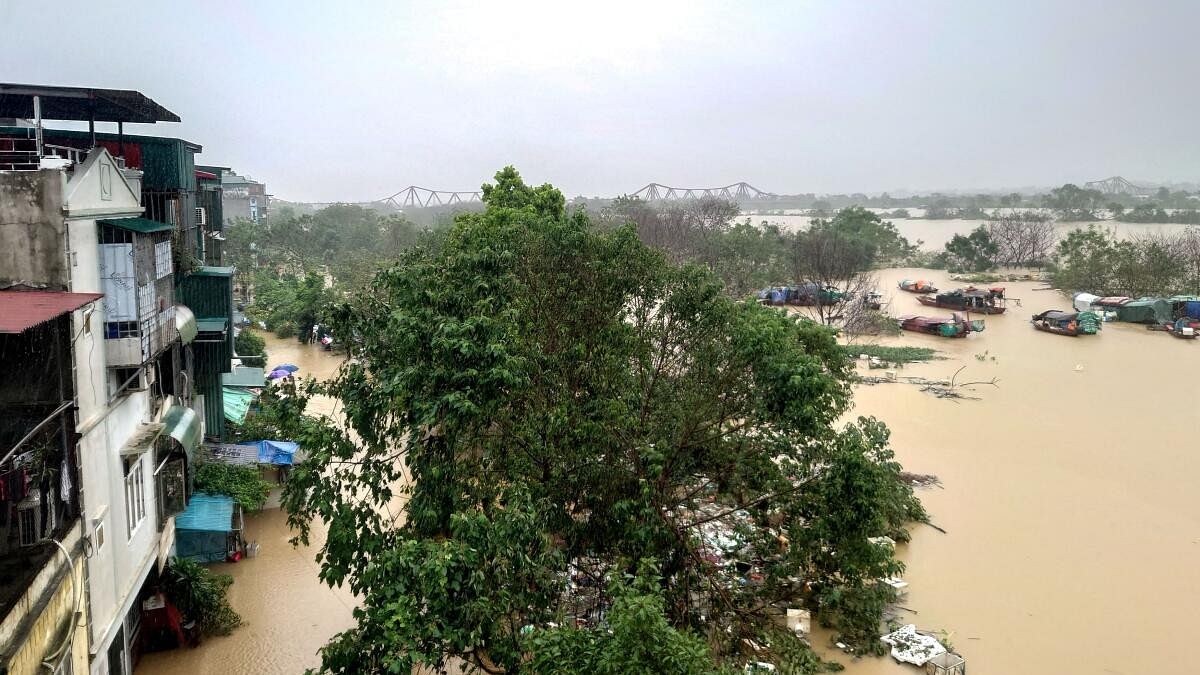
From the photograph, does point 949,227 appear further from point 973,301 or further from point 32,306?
point 32,306

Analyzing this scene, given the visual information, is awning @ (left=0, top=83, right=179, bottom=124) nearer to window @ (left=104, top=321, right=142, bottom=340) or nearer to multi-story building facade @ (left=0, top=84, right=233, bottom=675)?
multi-story building facade @ (left=0, top=84, right=233, bottom=675)

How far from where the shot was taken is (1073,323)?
3014 cm

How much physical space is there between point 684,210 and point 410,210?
90.2m

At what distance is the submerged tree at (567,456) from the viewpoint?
17.6 feet

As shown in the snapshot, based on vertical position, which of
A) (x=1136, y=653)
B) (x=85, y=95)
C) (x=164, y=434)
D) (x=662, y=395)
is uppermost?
(x=85, y=95)

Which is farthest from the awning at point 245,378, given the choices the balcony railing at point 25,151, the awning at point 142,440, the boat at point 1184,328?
the boat at point 1184,328

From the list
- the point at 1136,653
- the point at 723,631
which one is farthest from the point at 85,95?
the point at 1136,653

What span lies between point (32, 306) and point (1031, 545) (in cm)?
1313

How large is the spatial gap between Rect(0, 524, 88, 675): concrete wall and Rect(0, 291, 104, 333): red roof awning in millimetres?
1564

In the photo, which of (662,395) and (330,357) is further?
(330,357)

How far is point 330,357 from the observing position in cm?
2684

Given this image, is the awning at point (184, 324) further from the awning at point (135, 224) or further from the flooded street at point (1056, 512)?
the flooded street at point (1056, 512)

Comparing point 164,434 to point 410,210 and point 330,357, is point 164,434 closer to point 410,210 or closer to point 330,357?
point 330,357

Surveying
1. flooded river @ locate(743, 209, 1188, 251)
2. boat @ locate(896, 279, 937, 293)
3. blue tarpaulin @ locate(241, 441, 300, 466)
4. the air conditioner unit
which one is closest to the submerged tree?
the air conditioner unit
